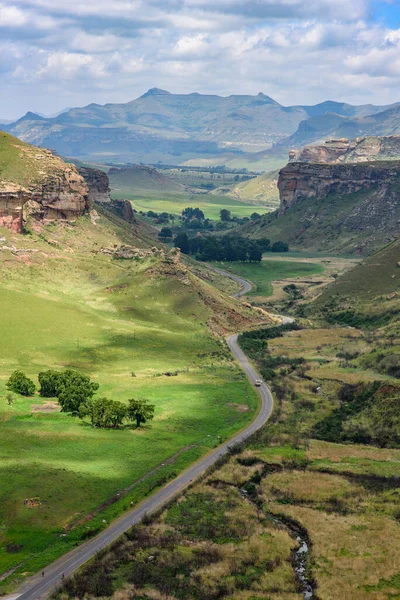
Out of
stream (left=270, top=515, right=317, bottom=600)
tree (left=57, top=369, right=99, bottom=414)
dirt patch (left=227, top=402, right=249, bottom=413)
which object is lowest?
stream (left=270, top=515, right=317, bottom=600)

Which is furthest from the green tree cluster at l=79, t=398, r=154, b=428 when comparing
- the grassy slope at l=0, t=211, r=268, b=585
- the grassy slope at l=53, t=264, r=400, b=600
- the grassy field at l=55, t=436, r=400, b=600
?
the grassy field at l=55, t=436, r=400, b=600

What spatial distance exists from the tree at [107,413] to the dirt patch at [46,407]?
696cm

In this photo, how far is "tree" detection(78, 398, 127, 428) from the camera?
10638cm

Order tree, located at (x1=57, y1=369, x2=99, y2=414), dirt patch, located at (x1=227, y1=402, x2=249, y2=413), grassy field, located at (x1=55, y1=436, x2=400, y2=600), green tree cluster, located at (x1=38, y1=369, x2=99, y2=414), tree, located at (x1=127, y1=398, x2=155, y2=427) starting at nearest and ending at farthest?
grassy field, located at (x1=55, y1=436, x2=400, y2=600)
tree, located at (x1=127, y1=398, x2=155, y2=427)
tree, located at (x1=57, y1=369, x2=99, y2=414)
green tree cluster, located at (x1=38, y1=369, x2=99, y2=414)
dirt patch, located at (x1=227, y1=402, x2=249, y2=413)

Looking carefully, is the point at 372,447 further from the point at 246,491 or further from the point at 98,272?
the point at 98,272

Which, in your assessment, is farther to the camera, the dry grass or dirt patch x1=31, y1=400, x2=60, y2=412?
dirt patch x1=31, y1=400, x2=60, y2=412

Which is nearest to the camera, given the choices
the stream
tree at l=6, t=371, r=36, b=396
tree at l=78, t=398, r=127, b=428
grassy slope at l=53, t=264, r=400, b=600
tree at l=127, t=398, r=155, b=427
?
grassy slope at l=53, t=264, r=400, b=600

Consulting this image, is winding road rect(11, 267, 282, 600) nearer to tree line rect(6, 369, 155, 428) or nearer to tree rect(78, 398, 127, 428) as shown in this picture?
tree line rect(6, 369, 155, 428)

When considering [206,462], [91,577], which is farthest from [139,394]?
[91,577]

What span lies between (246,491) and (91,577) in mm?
27328

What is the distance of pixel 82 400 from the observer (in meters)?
113

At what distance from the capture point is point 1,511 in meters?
75.9

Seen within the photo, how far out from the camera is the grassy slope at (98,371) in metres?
80.4

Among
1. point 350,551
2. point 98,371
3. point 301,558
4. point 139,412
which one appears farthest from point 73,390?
point 350,551
